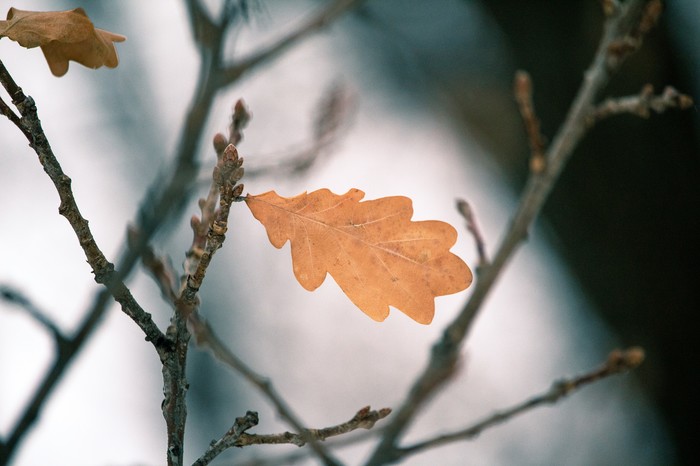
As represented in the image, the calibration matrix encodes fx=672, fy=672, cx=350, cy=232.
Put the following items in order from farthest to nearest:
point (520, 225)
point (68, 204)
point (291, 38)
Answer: point (291, 38), point (520, 225), point (68, 204)

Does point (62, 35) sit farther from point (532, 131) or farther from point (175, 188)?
point (532, 131)

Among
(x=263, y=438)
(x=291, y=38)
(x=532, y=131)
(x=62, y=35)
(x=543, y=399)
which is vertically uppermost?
(x=291, y=38)

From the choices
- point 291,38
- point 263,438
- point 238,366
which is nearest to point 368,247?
point 263,438

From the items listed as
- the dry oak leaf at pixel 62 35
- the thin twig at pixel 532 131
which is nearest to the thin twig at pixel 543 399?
the thin twig at pixel 532 131

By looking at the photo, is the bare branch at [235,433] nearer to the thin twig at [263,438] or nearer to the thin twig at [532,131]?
the thin twig at [263,438]

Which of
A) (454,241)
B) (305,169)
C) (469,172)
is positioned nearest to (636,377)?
(469,172)

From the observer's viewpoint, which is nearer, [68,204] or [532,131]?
[68,204]
